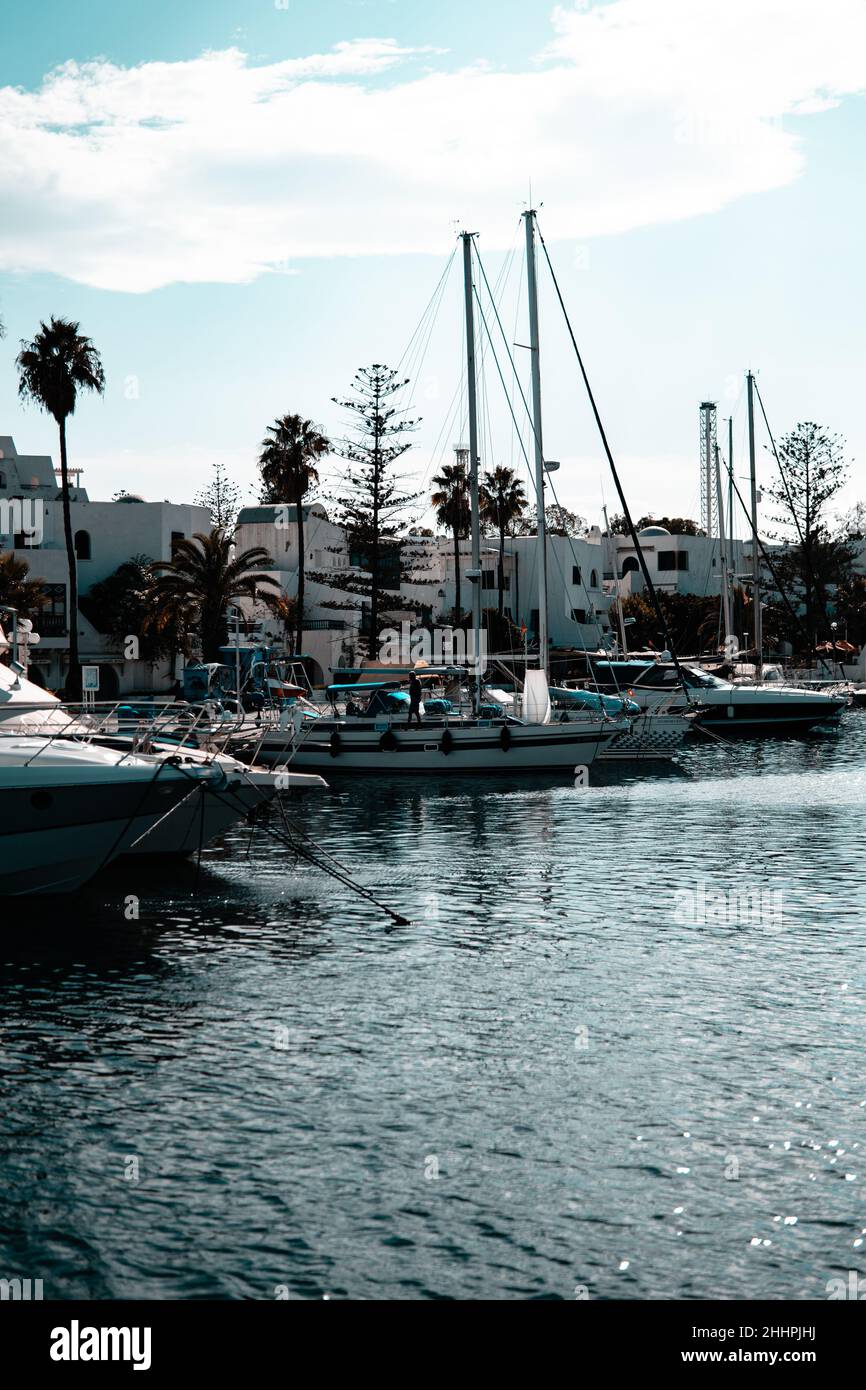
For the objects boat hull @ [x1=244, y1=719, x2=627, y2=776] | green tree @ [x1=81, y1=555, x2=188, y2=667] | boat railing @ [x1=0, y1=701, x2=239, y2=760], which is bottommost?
boat hull @ [x1=244, y1=719, x2=627, y2=776]

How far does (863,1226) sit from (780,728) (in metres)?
45.7

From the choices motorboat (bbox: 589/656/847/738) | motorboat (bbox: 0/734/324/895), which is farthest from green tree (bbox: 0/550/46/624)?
motorboat (bbox: 0/734/324/895)

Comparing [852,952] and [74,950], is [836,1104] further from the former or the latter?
[74,950]

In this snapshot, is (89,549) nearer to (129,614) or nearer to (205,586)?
(129,614)

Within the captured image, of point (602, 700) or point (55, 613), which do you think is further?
point (55, 613)

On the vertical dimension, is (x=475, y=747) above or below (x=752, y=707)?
below

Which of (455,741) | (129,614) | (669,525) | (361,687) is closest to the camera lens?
(455,741)

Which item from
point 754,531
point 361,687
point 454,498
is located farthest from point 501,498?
point 361,687

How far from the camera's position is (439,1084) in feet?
42.2

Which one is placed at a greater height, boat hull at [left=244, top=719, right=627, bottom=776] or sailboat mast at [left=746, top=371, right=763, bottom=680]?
sailboat mast at [left=746, top=371, right=763, bottom=680]

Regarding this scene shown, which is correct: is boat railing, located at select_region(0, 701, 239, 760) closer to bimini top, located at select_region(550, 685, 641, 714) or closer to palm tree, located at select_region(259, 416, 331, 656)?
bimini top, located at select_region(550, 685, 641, 714)

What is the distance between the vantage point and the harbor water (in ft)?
31.4

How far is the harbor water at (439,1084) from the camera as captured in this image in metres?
9.57

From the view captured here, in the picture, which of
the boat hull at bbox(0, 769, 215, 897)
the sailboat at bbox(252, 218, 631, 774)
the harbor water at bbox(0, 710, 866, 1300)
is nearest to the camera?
the harbor water at bbox(0, 710, 866, 1300)
